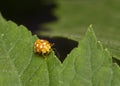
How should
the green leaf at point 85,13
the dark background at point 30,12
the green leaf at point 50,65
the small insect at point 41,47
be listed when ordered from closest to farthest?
the green leaf at point 50,65 < the small insect at point 41,47 < the dark background at point 30,12 < the green leaf at point 85,13

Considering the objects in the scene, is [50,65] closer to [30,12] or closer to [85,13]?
[30,12]

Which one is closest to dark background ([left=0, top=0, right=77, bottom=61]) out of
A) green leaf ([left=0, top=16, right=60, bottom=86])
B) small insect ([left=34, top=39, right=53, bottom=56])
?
small insect ([left=34, top=39, right=53, bottom=56])

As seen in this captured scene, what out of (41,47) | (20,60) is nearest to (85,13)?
(41,47)

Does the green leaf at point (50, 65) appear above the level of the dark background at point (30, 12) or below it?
below

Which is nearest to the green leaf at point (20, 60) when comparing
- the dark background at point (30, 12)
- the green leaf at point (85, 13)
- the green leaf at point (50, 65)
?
the green leaf at point (50, 65)

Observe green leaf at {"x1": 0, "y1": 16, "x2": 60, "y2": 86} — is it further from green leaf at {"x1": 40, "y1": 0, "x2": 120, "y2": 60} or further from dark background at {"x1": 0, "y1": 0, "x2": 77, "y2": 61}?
green leaf at {"x1": 40, "y1": 0, "x2": 120, "y2": 60}

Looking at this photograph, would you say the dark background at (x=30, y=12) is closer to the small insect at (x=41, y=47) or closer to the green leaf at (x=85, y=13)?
the green leaf at (x=85, y=13)

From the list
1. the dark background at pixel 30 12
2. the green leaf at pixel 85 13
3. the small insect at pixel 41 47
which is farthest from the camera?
the green leaf at pixel 85 13

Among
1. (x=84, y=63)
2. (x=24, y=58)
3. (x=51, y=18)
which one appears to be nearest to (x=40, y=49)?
(x=24, y=58)

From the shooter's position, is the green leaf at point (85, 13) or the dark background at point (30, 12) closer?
the dark background at point (30, 12)
